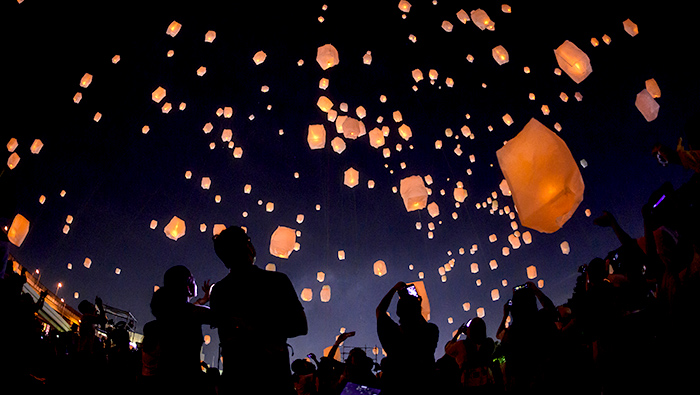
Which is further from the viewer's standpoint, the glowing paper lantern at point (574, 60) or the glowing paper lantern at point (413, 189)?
the glowing paper lantern at point (413, 189)

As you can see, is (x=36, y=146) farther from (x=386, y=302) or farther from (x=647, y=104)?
(x=647, y=104)

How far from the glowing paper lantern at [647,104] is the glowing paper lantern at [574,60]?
926 millimetres

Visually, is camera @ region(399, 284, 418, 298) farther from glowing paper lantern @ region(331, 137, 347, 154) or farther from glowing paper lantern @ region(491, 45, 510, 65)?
glowing paper lantern @ region(491, 45, 510, 65)

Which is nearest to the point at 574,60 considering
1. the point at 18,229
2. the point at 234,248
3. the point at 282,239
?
the point at 234,248

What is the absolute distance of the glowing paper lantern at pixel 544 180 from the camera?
2.46 meters

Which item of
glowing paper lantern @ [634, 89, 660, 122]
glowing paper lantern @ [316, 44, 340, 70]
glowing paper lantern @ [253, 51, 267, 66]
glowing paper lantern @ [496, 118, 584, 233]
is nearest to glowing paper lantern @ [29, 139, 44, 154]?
glowing paper lantern @ [253, 51, 267, 66]

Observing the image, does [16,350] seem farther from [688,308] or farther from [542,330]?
[688,308]

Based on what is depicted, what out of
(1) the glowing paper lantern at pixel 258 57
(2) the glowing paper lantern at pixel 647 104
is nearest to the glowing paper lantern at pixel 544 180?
(2) the glowing paper lantern at pixel 647 104

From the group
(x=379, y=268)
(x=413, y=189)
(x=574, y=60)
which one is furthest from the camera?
(x=379, y=268)

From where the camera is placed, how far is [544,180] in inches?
98.2

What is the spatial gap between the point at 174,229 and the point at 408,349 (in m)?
5.06

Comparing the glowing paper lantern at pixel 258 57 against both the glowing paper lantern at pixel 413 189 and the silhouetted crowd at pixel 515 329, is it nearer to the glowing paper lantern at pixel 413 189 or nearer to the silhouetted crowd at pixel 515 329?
the glowing paper lantern at pixel 413 189

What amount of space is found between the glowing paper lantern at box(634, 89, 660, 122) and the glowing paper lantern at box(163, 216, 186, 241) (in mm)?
6686

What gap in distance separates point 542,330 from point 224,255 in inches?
76.9
